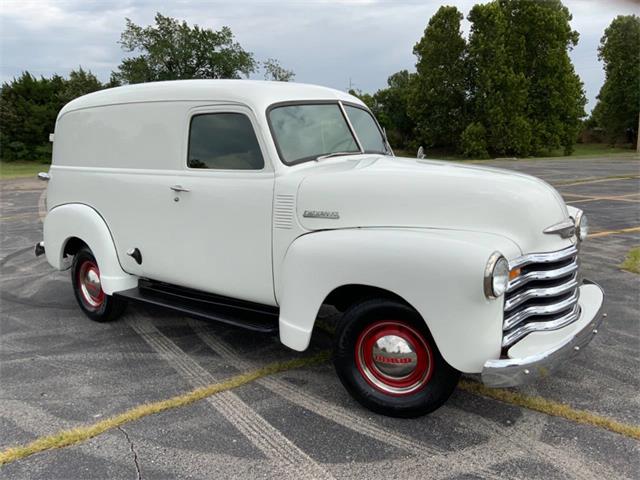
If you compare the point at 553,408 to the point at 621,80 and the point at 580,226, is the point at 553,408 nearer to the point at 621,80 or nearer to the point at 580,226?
the point at 580,226

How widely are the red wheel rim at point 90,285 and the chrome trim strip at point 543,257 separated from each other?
12.5 feet

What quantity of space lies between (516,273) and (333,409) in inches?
56.8

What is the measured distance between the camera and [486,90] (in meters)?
38.0

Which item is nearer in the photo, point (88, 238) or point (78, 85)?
point (88, 238)

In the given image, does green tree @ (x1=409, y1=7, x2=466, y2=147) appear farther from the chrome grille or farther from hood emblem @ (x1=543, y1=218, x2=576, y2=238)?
the chrome grille

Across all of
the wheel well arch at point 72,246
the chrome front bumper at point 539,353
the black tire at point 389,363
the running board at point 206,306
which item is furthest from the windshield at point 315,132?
the wheel well arch at point 72,246

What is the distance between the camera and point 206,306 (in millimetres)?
4152

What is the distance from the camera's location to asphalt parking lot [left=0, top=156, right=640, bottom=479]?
2816 mm

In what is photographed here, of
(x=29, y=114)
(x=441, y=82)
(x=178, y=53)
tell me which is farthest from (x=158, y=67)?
(x=441, y=82)

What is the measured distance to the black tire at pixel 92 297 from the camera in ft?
16.3

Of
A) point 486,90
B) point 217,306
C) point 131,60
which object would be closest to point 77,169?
point 217,306

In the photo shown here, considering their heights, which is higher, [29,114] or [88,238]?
[29,114]

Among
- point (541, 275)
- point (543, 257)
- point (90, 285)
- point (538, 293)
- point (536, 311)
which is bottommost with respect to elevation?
point (90, 285)

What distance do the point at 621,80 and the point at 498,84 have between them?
557 inches
